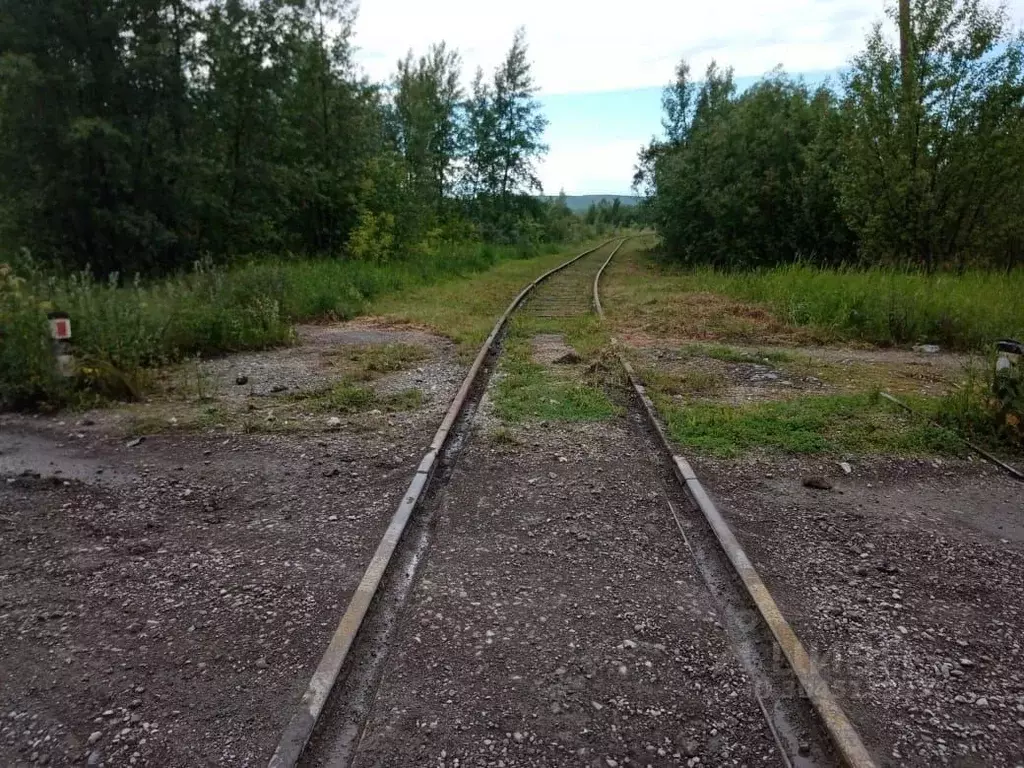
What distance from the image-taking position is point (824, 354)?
9609mm

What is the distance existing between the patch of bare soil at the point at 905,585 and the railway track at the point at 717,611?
0.53 ft

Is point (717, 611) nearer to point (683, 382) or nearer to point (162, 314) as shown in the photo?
point (683, 382)

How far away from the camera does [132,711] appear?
2.61 m

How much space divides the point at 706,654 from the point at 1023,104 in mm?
15712

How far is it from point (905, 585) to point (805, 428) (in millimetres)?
2700

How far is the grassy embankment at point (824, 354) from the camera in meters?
5.88

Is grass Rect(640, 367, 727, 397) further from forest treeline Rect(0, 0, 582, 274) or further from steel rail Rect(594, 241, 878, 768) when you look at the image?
forest treeline Rect(0, 0, 582, 274)

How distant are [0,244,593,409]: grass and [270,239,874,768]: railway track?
13.8 ft

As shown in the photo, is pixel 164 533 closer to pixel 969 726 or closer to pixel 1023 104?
pixel 969 726

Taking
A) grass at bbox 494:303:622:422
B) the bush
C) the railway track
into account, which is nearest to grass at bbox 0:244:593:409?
the bush

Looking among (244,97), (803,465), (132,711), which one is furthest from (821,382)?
(244,97)

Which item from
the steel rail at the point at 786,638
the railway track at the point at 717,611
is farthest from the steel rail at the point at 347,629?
the steel rail at the point at 786,638

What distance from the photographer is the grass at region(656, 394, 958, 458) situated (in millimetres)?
5656

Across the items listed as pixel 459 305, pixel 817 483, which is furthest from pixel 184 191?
pixel 817 483
